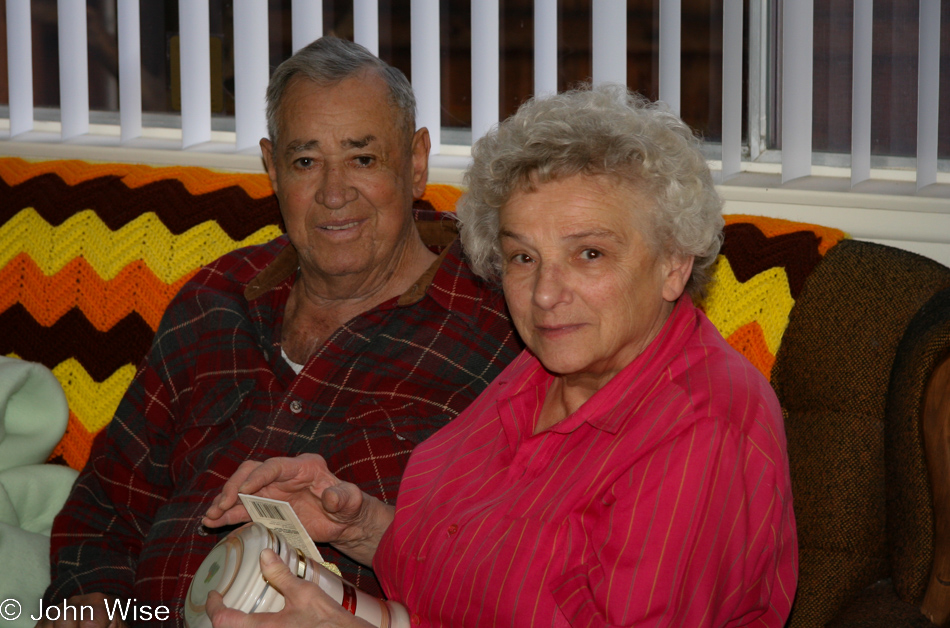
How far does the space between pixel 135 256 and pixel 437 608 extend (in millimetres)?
1266

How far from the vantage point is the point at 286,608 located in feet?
3.74

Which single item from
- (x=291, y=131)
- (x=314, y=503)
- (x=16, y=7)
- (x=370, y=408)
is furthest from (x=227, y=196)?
(x=16, y=7)

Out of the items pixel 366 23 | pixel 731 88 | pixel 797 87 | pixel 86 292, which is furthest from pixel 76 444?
pixel 797 87

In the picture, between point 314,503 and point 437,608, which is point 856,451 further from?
point 314,503

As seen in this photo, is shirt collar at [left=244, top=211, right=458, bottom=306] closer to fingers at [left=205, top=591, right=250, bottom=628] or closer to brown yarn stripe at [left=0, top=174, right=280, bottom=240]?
brown yarn stripe at [left=0, top=174, right=280, bottom=240]

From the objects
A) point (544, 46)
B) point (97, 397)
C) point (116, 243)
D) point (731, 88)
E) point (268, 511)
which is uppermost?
point (544, 46)

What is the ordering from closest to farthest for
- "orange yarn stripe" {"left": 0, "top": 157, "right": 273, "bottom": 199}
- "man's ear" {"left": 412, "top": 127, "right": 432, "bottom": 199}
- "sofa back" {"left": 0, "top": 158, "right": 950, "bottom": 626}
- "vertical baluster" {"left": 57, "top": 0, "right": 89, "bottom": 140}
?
1. "sofa back" {"left": 0, "top": 158, "right": 950, "bottom": 626}
2. "man's ear" {"left": 412, "top": 127, "right": 432, "bottom": 199}
3. "orange yarn stripe" {"left": 0, "top": 157, "right": 273, "bottom": 199}
4. "vertical baluster" {"left": 57, "top": 0, "right": 89, "bottom": 140}

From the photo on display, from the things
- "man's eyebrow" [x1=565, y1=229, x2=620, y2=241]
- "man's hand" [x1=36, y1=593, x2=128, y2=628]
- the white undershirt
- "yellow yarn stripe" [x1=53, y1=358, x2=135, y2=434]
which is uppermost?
"man's eyebrow" [x1=565, y1=229, x2=620, y2=241]

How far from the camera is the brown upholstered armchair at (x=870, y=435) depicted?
1334mm

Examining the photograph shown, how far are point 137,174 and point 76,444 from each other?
67 centimetres

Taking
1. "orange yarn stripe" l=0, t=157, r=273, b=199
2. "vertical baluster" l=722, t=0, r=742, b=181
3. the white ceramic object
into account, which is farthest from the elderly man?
"vertical baluster" l=722, t=0, r=742, b=181

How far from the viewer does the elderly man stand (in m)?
1.67

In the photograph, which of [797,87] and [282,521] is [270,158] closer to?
[282,521]

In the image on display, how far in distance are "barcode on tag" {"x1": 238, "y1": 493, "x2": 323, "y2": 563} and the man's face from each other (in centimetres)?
64
